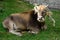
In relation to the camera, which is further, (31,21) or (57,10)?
A: (57,10)

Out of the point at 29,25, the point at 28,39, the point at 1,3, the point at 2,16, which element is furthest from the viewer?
the point at 1,3

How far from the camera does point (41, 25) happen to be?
1044 cm

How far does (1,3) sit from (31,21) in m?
5.27

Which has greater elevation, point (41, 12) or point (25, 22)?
point (41, 12)

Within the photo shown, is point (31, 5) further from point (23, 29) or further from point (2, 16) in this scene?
point (23, 29)

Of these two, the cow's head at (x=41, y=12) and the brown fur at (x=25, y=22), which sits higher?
the cow's head at (x=41, y=12)

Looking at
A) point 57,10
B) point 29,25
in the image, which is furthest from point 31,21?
point 57,10

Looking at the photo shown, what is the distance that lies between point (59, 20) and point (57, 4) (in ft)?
9.97

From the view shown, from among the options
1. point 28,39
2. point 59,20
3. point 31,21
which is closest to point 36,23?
point 31,21

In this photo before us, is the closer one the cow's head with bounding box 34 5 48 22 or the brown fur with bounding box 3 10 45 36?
the cow's head with bounding box 34 5 48 22

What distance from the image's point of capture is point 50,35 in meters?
10.3

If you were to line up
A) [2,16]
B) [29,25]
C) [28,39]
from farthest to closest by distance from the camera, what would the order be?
1. [2,16]
2. [29,25]
3. [28,39]

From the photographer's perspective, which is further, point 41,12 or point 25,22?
point 25,22

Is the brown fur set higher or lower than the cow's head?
lower
